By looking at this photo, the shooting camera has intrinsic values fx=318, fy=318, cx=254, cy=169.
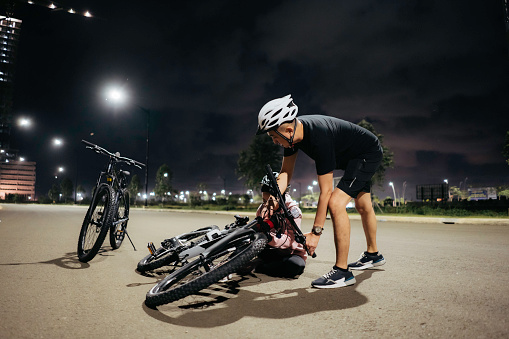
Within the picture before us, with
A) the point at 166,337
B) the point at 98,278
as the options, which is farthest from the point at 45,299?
the point at 166,337

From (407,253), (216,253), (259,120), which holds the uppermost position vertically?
(259,120)

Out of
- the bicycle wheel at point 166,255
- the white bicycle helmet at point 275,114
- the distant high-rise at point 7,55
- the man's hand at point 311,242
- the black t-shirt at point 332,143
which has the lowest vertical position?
the bicycle wheel at point 166,255

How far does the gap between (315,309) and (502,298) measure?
185cm

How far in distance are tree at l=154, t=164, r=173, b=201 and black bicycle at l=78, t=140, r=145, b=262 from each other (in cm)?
8642

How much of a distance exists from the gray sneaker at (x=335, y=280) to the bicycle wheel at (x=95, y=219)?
309cm

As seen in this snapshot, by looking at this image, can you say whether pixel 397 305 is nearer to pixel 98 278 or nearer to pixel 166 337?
pixel 166 337

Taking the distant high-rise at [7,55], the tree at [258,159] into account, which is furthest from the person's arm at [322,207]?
the distant high-rise at [7,55]

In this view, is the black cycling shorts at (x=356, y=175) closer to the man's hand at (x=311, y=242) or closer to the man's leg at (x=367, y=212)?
the man's leg at (x=367, y=212)

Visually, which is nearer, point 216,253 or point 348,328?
point 348,328

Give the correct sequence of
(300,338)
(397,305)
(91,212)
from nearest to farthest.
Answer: (300,338), (397,305), (91,212)

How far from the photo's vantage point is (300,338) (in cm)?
214

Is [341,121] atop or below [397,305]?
atop

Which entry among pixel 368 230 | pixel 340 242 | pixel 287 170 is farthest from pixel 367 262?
pixel 287 170

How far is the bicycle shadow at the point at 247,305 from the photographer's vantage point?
2.54 m
